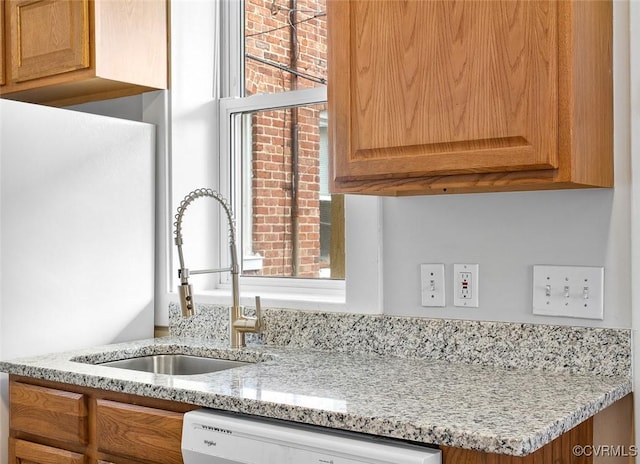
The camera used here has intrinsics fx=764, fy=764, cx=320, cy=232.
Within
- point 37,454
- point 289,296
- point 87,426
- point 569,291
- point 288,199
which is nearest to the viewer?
point 569,291

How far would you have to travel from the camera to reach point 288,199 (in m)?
2.71

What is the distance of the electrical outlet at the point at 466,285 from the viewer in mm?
2043

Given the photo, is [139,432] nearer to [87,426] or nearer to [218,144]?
[87,426]

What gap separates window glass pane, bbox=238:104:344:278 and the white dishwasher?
0.96 meters

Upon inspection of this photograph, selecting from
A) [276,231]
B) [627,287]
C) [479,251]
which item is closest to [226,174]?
[276,231]

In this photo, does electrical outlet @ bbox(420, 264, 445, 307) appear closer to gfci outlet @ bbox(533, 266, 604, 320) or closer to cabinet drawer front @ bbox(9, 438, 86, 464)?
gfci outlet @ bbox(533, 266, 604, 320)

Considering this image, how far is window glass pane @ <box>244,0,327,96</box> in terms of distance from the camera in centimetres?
265

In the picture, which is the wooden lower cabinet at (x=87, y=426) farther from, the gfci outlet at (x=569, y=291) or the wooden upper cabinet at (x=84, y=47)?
the wooden upper cabinet at (x=84, y=47)

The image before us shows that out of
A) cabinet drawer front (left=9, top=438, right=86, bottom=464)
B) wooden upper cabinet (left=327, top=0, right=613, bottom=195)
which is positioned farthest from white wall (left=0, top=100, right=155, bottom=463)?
wooden upper cabinet (left=327, top=0, right=613, bottom=195)

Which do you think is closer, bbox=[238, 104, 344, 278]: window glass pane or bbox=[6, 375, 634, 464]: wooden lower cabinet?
bbox=[6, 375, 634, 464]: wooden lower cabinet

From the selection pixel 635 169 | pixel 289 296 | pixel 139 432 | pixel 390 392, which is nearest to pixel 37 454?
pixel 139 432

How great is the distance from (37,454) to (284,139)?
1296mm

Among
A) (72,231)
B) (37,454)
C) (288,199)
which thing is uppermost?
(288,199)

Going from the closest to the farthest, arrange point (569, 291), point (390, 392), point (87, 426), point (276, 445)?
point (276, 445) → point (390, 392) → point (569, 291) → point (87, 426)
